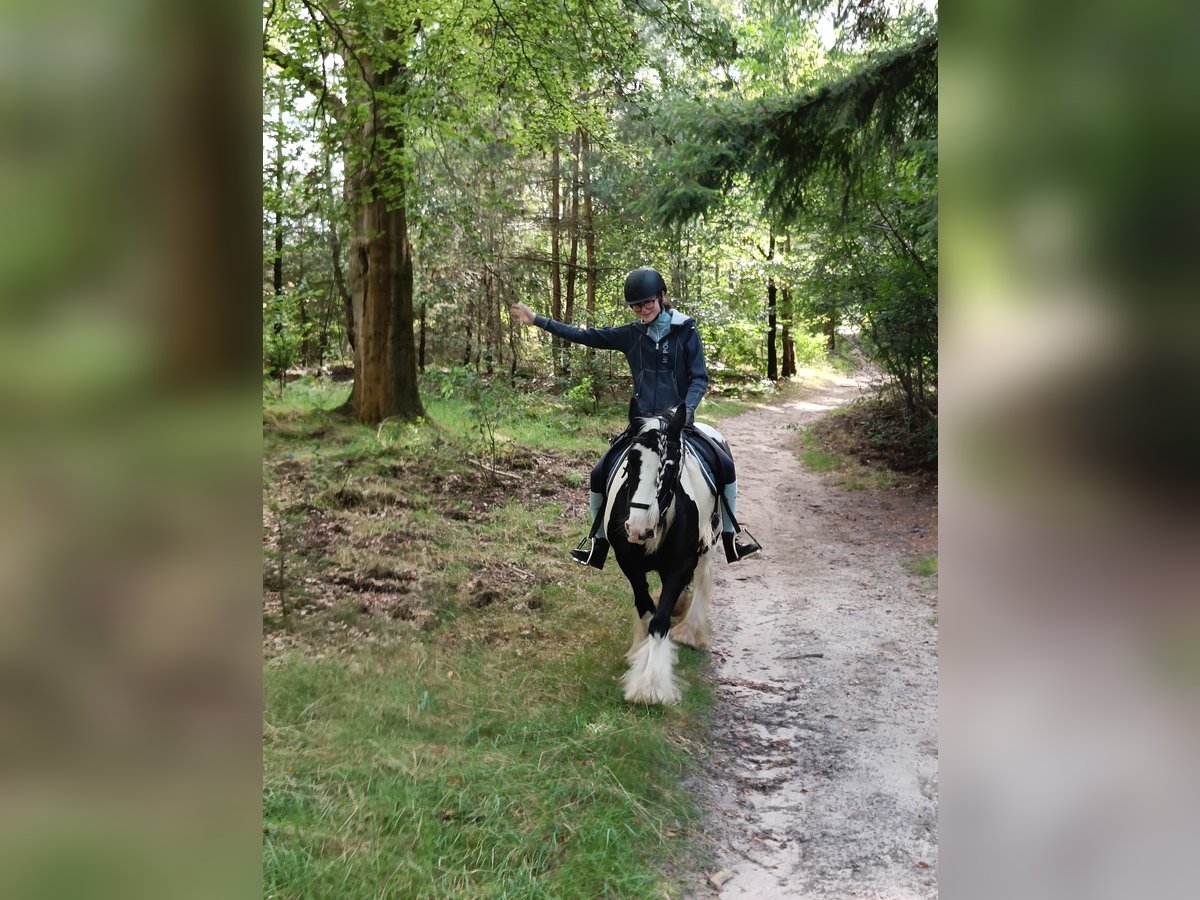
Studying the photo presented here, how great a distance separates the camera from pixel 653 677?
14.0ft

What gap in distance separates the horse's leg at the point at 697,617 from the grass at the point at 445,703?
97 mm

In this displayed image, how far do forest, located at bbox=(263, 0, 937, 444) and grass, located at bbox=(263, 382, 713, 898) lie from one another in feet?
4.84

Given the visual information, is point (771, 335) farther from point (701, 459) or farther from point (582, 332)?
point (582, 332)

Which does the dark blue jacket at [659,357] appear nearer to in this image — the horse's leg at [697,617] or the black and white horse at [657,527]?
the black and white horse at [657,527]

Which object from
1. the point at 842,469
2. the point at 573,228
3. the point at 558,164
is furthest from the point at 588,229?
the point at 842,469

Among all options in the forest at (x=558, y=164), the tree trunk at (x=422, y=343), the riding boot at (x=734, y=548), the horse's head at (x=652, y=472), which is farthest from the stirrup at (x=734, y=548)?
the tree trunk at (x=422, y=343)

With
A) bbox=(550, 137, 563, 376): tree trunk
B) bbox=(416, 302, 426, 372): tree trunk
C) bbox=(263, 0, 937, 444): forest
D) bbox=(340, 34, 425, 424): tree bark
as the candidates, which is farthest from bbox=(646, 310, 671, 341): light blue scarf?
bbox=(550, 137, 563, 376): tree trunk

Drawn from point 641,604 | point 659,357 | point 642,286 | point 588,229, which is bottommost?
point 641,604

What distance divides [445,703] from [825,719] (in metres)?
2.04
